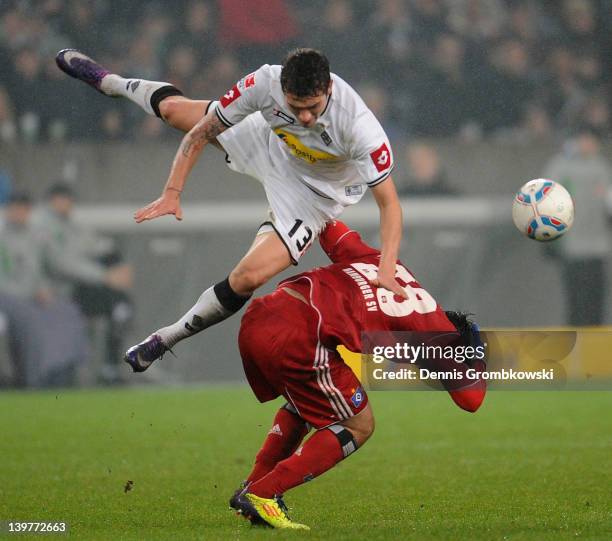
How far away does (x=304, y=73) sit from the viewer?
538 cm

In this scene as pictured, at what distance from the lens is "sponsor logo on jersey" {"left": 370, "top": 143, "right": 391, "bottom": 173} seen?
5703mm

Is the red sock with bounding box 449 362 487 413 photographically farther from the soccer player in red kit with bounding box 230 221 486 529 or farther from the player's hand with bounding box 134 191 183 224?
the player's hand with bounding box 134 191 183 224

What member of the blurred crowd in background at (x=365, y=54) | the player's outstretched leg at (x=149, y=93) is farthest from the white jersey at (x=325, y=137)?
the blurred crowd in background at (x=365, y=54)

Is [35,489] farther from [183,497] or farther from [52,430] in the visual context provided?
[52,430]

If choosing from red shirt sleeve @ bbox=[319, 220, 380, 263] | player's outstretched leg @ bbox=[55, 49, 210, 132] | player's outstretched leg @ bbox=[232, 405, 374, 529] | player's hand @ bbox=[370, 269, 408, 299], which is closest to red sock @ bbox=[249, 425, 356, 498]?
player's outstretched leg @ bbox=[232, 405, 374, 529]

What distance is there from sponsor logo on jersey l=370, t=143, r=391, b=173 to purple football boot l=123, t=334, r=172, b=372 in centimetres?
142

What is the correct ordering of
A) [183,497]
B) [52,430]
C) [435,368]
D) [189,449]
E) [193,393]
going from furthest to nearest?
1. [193,393]
2. [52,430]
3. [189,449]
4. [183,497]
5. [435,368]

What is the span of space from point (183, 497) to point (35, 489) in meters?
0.83

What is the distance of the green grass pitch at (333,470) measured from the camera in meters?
5.04

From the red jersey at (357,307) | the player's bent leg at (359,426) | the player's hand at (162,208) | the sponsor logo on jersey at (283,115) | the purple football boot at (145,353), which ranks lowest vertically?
the player's bent leg at (359,426)

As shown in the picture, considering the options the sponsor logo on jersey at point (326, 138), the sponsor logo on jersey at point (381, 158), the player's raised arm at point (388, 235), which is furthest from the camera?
the sponsor logo on jersey at point (326, 138)

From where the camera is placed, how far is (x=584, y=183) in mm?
13016

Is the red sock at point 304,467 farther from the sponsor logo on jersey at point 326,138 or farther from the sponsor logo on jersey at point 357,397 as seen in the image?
the sponsor logo on jersey at point 326,138

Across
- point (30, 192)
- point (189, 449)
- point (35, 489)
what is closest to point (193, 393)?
point (30, 192)
